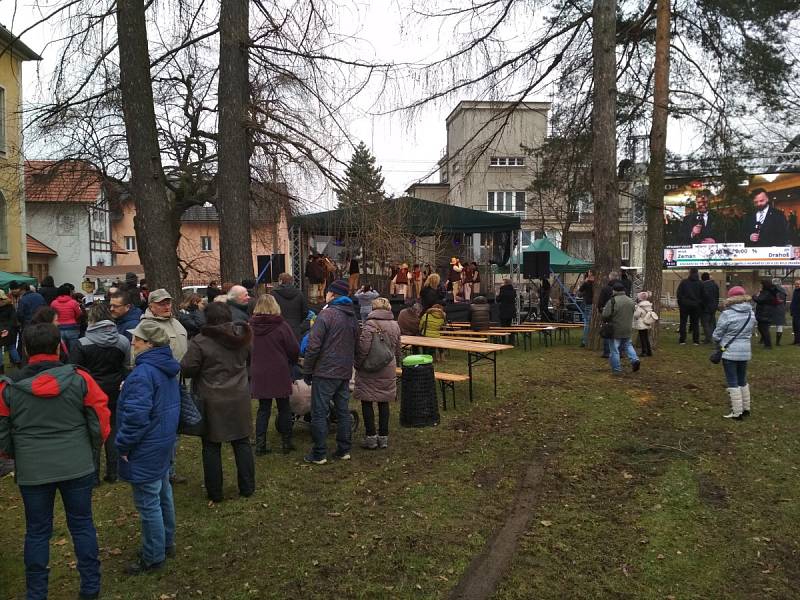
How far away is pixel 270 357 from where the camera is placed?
621 centimetres

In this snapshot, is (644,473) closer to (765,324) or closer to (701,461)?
(701,461)

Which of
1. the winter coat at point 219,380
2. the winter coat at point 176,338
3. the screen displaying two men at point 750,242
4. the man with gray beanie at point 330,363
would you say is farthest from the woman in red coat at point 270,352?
the screen displaying two men at point 750,242

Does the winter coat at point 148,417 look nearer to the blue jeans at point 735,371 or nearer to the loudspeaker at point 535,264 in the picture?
the blue jeans at point 735,371

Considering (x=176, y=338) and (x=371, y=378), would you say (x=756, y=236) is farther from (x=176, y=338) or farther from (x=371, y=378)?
(x=176, y=338)

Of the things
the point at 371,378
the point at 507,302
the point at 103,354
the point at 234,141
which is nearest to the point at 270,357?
the point at 371,378

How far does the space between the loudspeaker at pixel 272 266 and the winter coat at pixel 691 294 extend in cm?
957

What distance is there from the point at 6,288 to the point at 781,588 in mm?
19687

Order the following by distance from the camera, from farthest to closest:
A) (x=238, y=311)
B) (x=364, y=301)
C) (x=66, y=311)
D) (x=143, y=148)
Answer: (x=364, y=301) < (x=66, y=311) < (x=143, y=148) < (x=238, y=311)

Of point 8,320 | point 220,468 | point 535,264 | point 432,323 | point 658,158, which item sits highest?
point 658,158

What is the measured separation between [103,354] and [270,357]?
1.52m

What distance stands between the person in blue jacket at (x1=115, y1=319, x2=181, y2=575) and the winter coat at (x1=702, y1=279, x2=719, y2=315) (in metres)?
13.7

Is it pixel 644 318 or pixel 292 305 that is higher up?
pixel 292 305

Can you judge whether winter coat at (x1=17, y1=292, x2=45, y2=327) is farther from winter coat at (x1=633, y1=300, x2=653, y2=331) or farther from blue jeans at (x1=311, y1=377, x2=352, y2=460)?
winter coat at (x1=633, y1=300, x2=653, y2=331)

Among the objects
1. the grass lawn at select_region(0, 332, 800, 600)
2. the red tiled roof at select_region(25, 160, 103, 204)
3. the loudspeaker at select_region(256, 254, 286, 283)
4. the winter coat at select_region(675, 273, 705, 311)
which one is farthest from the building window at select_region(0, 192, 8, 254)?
the winter coat at select_region(675, 273, 705, 311)
